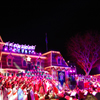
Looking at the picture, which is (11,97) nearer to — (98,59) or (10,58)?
(10,58)

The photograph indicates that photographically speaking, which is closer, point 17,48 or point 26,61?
point 26,61

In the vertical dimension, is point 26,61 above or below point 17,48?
below

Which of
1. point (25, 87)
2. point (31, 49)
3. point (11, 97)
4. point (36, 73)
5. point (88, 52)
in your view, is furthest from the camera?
point (88, 52)

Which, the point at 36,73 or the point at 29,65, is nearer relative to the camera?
the point at 36,73

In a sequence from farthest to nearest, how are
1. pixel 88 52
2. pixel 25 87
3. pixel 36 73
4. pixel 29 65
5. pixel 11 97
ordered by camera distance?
pixel 88 52 → pixel 29 65 → pixel 36 73 → pixel 25 87 → pixel 11 97

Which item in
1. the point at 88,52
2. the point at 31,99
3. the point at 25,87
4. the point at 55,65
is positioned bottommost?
the point at 31,99

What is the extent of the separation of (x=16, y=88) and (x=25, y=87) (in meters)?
0.95

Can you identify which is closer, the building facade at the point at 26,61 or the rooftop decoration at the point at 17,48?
the building facade at the point at 26,61

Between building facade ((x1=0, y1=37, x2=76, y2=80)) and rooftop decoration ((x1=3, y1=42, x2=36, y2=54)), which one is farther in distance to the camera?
rooftop decoration ((x1=3, y1=42, x2=36, y2=54))

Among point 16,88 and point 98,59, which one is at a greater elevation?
point 98,59

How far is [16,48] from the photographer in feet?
84.8

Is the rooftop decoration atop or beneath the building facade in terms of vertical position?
atop

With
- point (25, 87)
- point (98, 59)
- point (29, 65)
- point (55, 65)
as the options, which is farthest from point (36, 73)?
point (98, 59)

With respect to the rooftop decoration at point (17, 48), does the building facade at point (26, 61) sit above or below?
below
